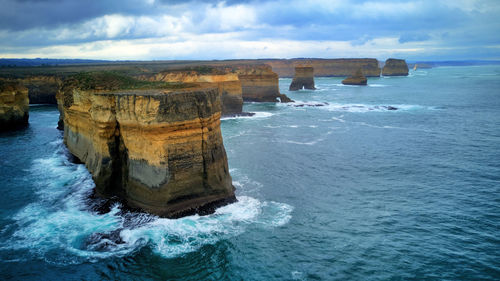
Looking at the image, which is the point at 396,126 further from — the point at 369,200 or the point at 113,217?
the point at 113,217

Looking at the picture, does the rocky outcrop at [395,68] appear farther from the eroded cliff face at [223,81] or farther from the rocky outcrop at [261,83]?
the eroded cliff face at [223,81]

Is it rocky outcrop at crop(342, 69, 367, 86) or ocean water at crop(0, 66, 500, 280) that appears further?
rocky outcrop at crop(342, 69, 367, 86)

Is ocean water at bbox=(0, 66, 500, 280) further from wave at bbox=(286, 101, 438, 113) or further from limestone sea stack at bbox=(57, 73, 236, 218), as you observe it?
wave at bbox=(286, 101, 438, 113)

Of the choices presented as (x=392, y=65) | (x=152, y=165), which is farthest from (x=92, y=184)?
(x=392, y=65)

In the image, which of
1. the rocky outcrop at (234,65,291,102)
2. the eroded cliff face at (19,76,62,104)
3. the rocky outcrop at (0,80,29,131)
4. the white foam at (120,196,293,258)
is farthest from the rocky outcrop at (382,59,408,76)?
the white foam at (120,196,293,258)

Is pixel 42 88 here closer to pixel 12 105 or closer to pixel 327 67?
pixel 12 105

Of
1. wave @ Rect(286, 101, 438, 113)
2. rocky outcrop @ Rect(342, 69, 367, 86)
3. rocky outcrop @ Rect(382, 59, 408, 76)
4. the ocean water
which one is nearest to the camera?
the ocean water

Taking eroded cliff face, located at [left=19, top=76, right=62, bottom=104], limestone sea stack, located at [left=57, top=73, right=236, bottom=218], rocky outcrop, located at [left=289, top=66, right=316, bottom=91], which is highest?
rocky outcrop, located at [left=289, top=66, right=316, bottom=91]
